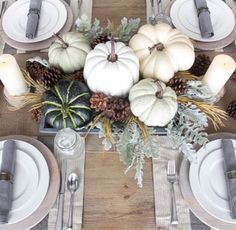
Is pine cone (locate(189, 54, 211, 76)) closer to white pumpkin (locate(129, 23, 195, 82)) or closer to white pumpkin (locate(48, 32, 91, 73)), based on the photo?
white pumpkin (locate(129, 23, 195, 82))

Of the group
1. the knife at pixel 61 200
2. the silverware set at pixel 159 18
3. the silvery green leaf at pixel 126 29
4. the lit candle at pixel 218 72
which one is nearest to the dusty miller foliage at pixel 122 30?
the silvery green leaf at pixel 126 29

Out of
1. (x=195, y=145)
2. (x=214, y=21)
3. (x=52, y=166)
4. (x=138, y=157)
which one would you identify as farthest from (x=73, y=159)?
(x=214, y=21)

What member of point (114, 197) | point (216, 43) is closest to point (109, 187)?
point (114, 197)

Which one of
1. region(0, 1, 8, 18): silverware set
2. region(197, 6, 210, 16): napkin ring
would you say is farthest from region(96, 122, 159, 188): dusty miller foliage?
region(0, 1, 8, 18): silverware set

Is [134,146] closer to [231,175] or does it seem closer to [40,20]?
[231,175]

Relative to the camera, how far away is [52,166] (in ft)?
2.63

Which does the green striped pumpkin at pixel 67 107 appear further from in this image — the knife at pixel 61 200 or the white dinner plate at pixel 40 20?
the white dinner plate at pixel 40 20

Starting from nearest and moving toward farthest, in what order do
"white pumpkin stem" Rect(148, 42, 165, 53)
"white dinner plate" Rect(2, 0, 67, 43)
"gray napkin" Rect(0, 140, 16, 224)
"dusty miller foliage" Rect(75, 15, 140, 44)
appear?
"gray napkin" Rect(0, 140, 16, 224), "white pumpkin stem" Rect(148, 42, 165, 53), "dusty miller foliage" Rect(75, 15, 140, 44), "white dinner plate" Rect(2, 0, 67, 43)

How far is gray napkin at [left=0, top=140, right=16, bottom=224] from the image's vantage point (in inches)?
28.5

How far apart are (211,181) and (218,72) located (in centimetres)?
24

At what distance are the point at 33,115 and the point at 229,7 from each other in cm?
65

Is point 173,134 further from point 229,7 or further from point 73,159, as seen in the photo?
point 229,7

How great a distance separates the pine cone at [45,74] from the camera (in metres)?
0.84

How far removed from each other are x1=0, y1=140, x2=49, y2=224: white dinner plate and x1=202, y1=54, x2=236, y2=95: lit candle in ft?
1.34
